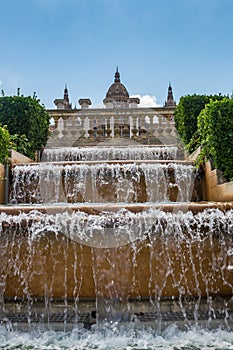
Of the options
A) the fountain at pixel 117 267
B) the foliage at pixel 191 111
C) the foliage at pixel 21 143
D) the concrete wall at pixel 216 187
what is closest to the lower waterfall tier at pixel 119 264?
the fountain at pixel 117 267

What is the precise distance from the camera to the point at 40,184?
6762 millimetres

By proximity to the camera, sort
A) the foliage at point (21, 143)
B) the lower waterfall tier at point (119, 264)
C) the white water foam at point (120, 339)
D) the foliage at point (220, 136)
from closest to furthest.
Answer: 1. the white water foam at point (120, 339)
2. the lower waterfall tier at point (119, 264)
3. the foliage at point (220, 136)
4. the foliage at point (21, 143)

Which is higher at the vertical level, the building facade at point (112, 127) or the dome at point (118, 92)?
the dome at point (118, 92)

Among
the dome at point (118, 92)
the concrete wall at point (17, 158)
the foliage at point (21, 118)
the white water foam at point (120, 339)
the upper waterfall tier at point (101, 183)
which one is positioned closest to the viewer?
the white water foam at point (120, 339)

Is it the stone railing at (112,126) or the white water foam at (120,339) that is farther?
the stone railing at (112,126)

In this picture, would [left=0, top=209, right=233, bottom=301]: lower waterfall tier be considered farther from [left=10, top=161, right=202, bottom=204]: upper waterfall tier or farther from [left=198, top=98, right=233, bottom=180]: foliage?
[left=10, top=161, right=202, bottom=204]: upper waterfall tier

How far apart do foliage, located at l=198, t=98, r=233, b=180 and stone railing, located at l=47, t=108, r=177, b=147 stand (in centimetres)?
524

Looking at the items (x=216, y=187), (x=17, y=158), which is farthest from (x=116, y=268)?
(x=17, y=158)

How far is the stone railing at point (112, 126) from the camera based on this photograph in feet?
39.8

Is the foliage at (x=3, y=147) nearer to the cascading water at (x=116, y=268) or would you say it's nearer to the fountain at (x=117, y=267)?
the fountain at (x=117, y=267)

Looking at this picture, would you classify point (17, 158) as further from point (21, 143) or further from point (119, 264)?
point (119, 264)

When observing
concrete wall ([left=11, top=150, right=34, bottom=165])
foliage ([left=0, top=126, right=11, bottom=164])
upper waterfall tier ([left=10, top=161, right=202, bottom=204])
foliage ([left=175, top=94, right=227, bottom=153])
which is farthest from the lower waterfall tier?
foliage ([left=175, top=94, right=227, bottom=153])

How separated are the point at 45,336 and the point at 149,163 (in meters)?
3.95

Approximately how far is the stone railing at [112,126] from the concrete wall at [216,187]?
17.4ft
